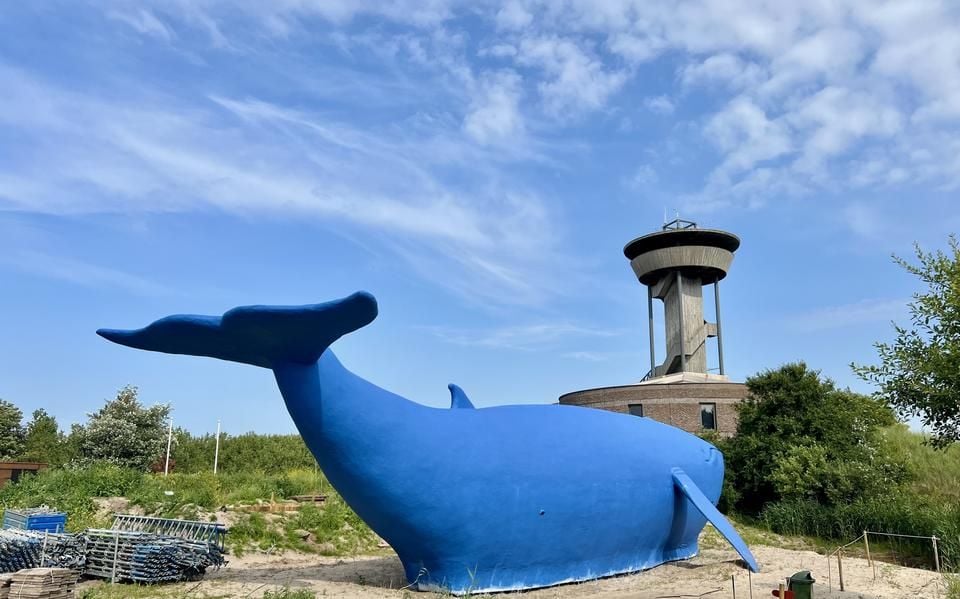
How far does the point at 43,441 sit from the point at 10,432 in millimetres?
1595

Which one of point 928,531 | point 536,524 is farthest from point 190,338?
point 928,531

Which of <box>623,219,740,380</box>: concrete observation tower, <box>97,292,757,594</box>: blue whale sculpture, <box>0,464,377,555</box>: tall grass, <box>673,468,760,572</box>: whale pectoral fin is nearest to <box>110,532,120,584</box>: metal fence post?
<box>0,464,377,555</box>: tall grass

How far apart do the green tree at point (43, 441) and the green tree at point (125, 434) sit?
592 cm

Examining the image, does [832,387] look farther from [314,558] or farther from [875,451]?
[314,558]

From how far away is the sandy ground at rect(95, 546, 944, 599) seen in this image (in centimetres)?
852

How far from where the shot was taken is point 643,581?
31.1 ft

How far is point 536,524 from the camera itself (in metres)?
8.66

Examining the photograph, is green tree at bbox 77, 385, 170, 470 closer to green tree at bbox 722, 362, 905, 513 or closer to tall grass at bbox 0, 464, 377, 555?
tall grass at bbox 0, 464, 377, 555

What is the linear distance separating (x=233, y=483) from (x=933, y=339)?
1577 centimetres

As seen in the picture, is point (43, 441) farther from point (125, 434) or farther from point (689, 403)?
point (689, 403)

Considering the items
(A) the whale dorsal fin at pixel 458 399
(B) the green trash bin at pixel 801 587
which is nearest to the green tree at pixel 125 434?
(A) the whale dorsal fin at pixel 458 399

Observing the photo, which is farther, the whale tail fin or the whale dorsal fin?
the whale dorsal fin

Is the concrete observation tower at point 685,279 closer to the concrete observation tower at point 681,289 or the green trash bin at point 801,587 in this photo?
the concrete observation tower at point 681,289

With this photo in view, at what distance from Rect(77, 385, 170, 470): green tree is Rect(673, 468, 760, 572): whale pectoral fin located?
2172 cm
